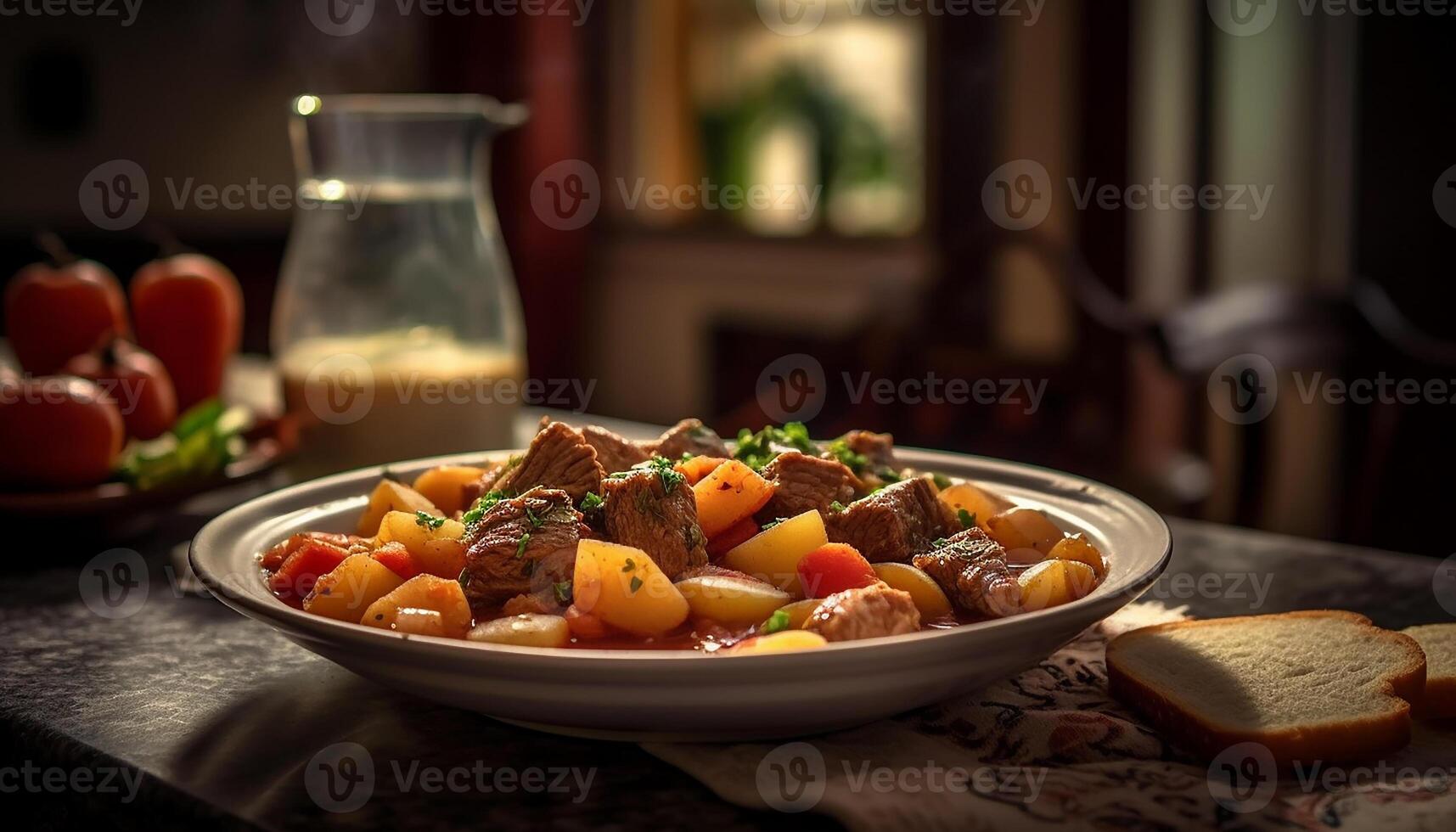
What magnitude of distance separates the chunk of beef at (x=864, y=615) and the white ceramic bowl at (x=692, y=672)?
0.06m

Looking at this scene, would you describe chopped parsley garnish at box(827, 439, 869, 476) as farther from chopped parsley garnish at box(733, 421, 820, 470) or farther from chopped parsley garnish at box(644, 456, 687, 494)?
chopped parsley garnish at box(644, 456, 687, 494)

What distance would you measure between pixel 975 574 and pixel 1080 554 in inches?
6.8

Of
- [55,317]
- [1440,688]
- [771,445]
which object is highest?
[55,317]

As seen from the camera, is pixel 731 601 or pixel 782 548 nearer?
pixel 731 601

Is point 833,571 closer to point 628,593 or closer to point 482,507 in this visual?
point 628,593

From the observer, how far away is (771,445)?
1.70 meters

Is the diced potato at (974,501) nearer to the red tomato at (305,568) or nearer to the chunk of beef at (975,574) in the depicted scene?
the chunk of beef at (975,574)

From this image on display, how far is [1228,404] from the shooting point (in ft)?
15.8

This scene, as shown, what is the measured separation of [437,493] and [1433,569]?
1437 mm

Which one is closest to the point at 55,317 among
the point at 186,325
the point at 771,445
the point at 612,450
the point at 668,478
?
the point at 186,325

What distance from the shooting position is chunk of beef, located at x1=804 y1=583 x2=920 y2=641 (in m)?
1.20

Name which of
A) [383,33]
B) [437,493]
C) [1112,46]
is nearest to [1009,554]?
[437,493]

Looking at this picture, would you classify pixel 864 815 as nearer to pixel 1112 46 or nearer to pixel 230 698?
pixel 230 698

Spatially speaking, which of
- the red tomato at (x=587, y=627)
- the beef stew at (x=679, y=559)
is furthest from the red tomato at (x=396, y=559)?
the red tomato at (x=587, y=627)
